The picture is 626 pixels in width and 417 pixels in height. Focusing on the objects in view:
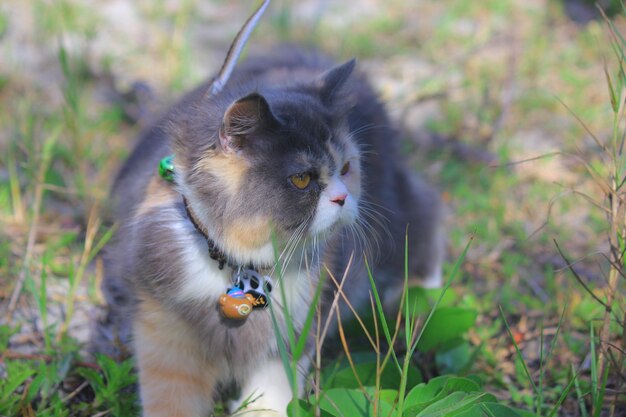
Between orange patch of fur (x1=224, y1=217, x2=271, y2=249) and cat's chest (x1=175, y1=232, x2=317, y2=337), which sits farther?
cat's chest (x1=175, y1=232, x2=317, y2=337)

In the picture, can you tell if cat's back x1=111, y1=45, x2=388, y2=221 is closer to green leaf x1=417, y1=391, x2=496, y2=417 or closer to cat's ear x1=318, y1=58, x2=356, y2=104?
cat's ear x1=318, y1=58, x2=356, y2=104

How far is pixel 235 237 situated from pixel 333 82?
61 cm

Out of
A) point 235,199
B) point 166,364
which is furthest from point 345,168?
point 166,364

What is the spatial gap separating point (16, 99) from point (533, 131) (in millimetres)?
3093

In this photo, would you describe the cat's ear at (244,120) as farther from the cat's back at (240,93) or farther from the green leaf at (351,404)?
the green leaf at (351,404)

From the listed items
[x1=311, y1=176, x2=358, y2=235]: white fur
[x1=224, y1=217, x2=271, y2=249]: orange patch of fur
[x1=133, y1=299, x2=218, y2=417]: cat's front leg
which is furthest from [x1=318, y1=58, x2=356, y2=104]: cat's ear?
[x1=133, y1=299, x2=218, y2=417]: cat's front leg

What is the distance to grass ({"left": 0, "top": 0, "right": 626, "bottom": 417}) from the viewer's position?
1963 millimetres

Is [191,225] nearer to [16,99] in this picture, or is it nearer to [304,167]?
[304,167]

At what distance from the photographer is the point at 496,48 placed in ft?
15.9

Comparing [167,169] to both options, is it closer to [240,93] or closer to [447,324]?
[240,93]

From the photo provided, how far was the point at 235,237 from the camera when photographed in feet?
5.81

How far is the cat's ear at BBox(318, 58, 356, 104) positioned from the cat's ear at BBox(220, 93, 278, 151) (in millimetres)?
378

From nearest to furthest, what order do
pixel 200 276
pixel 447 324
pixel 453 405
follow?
pixel 453 405, pixel 200 276, pixel 447 324

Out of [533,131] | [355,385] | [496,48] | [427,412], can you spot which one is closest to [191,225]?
[355,385]
